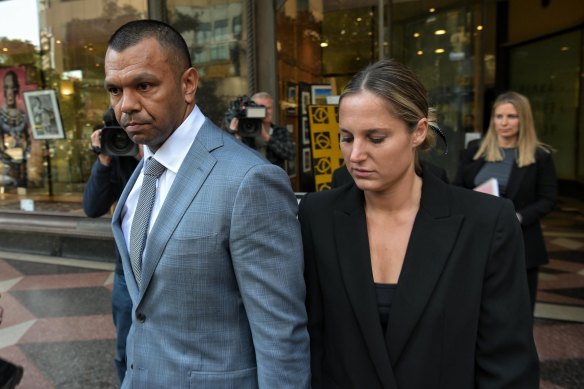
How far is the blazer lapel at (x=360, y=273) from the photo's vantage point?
1.40m

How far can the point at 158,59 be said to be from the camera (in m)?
1.42

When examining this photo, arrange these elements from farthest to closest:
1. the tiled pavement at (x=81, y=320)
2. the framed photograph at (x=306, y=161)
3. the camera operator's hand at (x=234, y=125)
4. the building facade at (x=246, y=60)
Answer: the framed photograph at (x=306, y=161) < the building facade at (x=246, y=60) < the camera operator's hand at (x=234, y=125) < the tiled pavement at (x=81, y=320)

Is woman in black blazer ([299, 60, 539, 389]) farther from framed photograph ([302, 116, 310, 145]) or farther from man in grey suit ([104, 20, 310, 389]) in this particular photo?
framed photograph ([302, 116, 310, 145])

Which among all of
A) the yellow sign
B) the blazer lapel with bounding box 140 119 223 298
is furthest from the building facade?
the blazer lapel with bounding box 140 119 223 298

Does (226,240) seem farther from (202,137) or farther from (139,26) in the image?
(139,26)

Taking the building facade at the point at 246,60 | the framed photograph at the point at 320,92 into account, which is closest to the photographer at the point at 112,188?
the building facade at the point at 246,60

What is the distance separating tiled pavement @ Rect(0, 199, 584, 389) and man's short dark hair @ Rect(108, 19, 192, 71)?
2.79 metres

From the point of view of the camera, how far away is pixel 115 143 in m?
2.58

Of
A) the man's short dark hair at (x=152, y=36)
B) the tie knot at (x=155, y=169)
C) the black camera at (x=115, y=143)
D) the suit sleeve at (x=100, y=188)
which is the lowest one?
the suit sleeve at (x=100, y=188)

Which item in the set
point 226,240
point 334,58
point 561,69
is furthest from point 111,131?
point 561,69

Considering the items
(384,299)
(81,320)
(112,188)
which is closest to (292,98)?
(81,320)

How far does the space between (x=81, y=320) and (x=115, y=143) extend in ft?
9.01

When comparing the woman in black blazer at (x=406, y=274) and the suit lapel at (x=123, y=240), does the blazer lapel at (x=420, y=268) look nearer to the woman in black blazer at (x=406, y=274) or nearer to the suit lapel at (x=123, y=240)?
the woman in black blazer at (x=406, y=274)

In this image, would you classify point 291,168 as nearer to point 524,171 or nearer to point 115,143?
point 524,171
